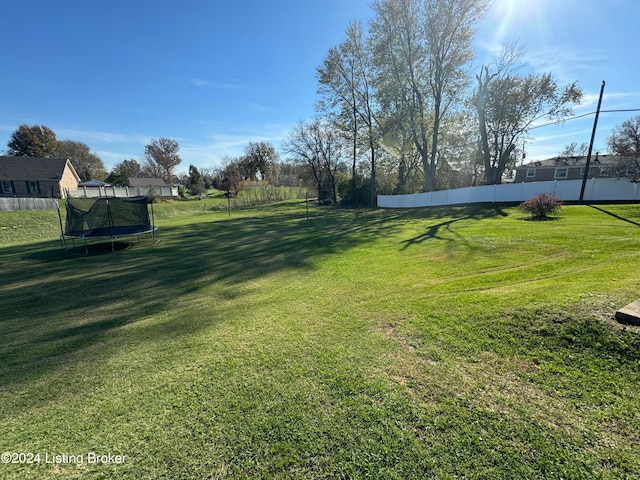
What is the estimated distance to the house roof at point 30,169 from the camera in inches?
1065

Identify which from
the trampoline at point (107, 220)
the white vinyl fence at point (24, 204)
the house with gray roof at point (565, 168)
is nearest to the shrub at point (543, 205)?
the trampoline at point (107, 220)

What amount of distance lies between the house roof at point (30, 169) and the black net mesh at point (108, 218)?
88.6ft

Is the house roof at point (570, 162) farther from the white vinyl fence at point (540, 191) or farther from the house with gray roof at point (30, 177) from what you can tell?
the house with gray roof at point (30, 177)

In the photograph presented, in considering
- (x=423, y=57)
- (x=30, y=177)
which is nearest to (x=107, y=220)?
(x=423, y=57)

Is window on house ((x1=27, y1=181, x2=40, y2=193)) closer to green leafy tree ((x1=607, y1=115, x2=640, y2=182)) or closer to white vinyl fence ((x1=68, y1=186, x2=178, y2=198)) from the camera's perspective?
white vinyl fence ((x1=68, y1=186, x2=178, y2=198))

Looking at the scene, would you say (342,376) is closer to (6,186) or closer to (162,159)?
(6,186)

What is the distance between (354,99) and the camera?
2430 centimetres

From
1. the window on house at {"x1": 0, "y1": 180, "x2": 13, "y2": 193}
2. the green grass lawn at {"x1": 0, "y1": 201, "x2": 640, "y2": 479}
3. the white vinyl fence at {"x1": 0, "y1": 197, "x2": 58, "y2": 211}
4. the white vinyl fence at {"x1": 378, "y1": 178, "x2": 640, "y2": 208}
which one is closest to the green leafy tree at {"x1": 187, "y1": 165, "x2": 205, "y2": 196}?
the window on house at {"x1": 0, "y1": 180, "x2": 13, "y2": 193}

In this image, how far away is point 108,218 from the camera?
9.82 m

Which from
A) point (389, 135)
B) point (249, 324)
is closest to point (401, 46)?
point (389, 135)

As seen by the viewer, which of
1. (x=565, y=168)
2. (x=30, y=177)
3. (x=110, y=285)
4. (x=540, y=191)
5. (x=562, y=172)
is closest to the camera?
(x=110, y=285)

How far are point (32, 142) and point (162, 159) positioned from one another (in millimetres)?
17716

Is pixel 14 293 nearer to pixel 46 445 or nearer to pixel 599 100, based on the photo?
pixel 46 445

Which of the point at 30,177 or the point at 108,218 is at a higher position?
the point at 30,177
